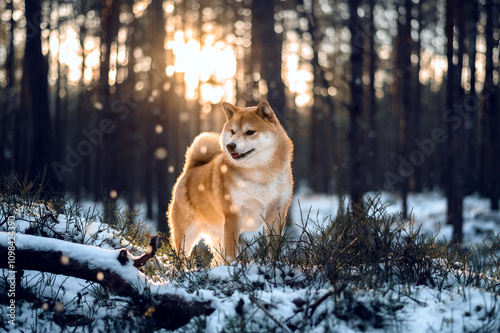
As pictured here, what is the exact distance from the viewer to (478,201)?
20.6 metres

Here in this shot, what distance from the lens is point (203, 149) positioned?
583 centimetres

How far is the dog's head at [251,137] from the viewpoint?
4.50 m

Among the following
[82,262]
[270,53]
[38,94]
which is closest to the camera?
[82,262]

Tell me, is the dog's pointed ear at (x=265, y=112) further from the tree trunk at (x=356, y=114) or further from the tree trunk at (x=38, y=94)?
the tree trunk at (x=38, y=94)

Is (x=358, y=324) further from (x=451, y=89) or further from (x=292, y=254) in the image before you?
(x=451, y=89)

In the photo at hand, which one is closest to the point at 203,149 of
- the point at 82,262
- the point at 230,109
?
the point at 230,109

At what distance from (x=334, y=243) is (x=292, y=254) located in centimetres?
41

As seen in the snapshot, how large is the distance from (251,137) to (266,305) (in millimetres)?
2081

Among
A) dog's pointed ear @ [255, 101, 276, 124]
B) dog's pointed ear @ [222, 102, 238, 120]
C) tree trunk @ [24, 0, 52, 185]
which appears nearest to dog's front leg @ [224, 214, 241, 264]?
dog's pointed ear @ [255, 101, 276, 124]

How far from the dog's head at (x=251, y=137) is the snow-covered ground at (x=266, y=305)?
4.30ft

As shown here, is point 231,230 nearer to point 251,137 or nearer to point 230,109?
point 251,137

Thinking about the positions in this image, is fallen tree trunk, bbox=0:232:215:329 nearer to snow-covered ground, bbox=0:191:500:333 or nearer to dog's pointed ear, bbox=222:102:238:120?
snow-covered ground, bbox=0:191:500:333

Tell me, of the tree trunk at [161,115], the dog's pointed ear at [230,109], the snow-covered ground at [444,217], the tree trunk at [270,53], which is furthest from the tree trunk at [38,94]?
the snow-covered ground at [444,217]

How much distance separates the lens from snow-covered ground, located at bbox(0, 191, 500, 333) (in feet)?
9.52
